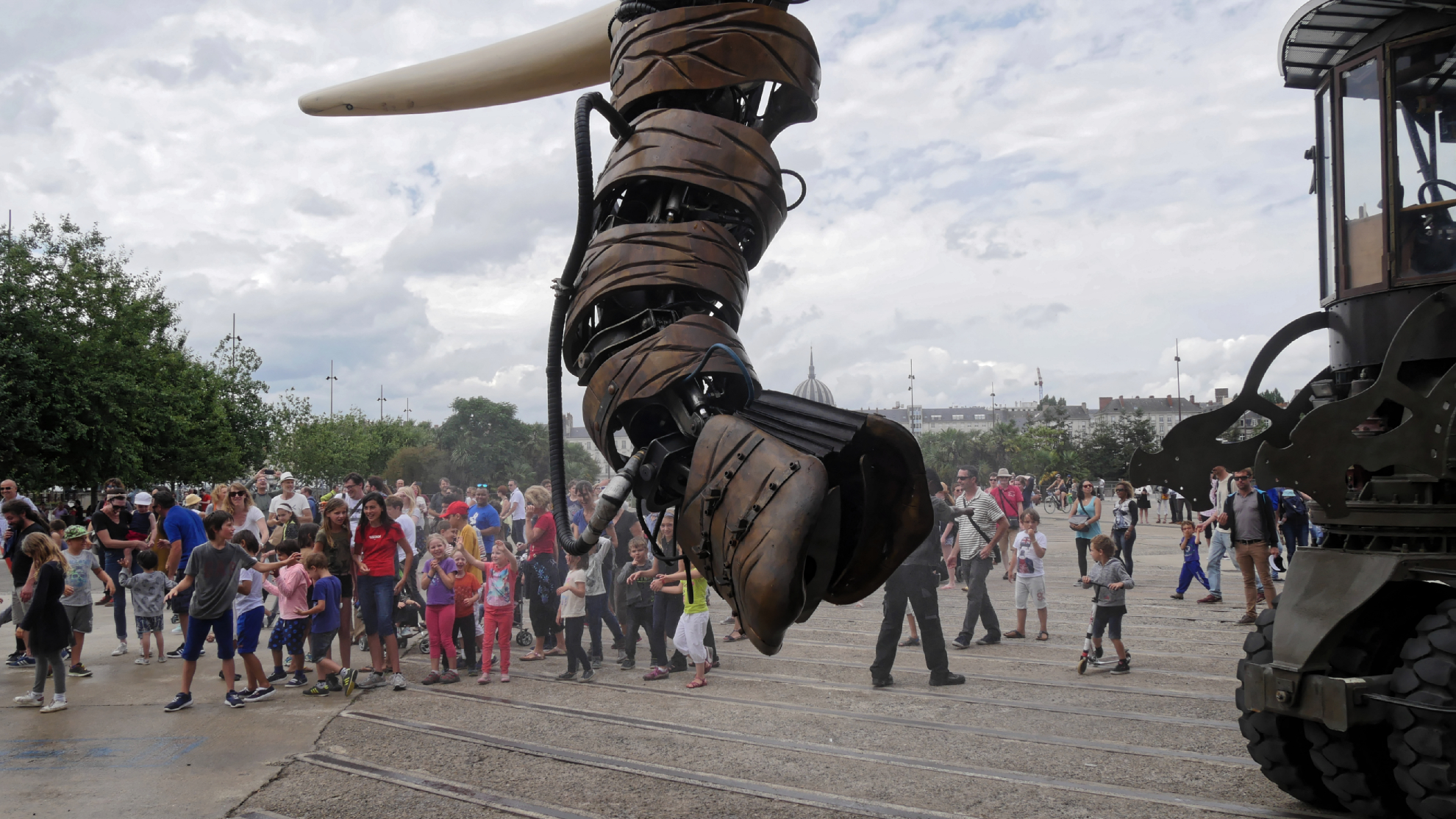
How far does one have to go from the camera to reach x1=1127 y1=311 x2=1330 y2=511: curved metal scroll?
6012mm

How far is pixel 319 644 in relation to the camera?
9.16 meters

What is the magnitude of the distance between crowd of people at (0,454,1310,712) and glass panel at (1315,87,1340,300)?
414 cm

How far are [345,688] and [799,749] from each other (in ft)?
15.4

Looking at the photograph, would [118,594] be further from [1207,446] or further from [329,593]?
[1207,446]

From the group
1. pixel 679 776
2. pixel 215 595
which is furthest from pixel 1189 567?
pixel 215 595

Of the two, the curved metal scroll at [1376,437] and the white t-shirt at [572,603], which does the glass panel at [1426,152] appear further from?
the white t-shirt at [572,603]

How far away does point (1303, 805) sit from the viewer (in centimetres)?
546

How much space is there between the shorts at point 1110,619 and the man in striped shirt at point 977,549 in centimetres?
159

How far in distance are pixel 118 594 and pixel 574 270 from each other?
1162 cm

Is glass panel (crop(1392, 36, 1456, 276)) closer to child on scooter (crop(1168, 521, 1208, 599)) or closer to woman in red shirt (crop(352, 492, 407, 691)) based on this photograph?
woman in red shirt (crop(352, 492, 407, 691))

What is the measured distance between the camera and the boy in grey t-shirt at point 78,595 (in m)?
9.91

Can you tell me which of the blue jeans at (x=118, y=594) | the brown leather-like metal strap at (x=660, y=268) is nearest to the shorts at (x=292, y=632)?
the blue jeans at (x=118, y=594)

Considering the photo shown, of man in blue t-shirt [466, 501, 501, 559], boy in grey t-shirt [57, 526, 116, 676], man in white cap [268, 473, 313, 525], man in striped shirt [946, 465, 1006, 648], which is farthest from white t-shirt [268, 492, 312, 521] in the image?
man in striped shirt [946, 465, 1006, 648]

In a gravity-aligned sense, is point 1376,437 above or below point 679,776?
above
